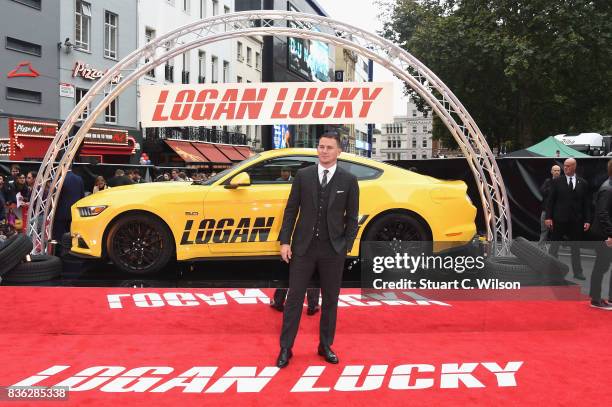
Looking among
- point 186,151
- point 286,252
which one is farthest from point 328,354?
point 186,151

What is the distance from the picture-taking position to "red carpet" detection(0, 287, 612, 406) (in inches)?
153

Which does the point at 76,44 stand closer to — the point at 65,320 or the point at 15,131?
the point at 15,131

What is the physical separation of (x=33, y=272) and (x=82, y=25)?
2094cm

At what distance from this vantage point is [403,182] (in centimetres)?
752

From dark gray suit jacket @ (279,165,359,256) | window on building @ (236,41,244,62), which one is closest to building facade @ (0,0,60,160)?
dark gray suit jacket @ (279,165,359,256)

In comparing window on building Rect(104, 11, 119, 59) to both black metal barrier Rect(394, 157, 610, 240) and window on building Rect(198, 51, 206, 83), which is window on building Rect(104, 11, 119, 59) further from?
black metal barrier Rect(394, 157, 610, 240)

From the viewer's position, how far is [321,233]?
14.6ft

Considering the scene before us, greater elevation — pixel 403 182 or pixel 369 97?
pixel 369 97

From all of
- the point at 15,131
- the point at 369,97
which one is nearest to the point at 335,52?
the point at 15,131

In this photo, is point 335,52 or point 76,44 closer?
point 76,44

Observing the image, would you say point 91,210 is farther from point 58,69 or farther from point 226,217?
point 58,69

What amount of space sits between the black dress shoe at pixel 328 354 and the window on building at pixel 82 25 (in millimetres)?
22784

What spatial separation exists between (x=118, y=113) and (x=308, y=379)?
24.5 metres

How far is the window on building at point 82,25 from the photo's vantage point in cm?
2405
